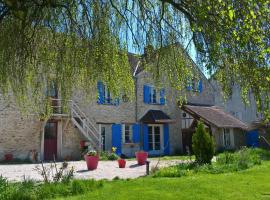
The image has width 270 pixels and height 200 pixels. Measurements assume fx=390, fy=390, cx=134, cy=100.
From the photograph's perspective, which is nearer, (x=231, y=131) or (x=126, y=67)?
(x=126, y=67)

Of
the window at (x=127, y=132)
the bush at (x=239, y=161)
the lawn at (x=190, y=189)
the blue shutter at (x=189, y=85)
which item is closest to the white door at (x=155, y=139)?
the window at (x=127, y=132)

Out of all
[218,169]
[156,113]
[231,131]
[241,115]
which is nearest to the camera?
[218,169]

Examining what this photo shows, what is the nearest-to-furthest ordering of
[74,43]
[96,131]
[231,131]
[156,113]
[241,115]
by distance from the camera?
[74,43] < [96,131] < [156,113] < [231,131] < [241,115]

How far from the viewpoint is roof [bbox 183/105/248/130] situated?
24616 millimetres

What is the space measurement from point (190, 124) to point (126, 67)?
20130 mm

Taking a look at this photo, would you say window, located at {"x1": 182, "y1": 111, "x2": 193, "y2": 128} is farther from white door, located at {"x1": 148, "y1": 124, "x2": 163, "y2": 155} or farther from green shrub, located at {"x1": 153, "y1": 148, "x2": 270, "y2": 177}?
green shrub, located at {"x1": 153, "y1": 148, "x2": 270, "y2": 177}

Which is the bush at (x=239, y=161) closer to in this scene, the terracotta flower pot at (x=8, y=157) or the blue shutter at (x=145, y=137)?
the blue shutter at (x=145, y=137)

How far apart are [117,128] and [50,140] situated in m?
4.07

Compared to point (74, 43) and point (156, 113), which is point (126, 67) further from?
point (156, 113)

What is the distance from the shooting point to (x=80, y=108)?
22000mm

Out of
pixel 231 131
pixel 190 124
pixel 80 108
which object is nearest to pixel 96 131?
pixel 80 108

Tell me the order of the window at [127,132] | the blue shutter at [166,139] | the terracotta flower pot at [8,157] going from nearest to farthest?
the terracotta flower pot at [8,157] → the window at [127,132] → the blue shutter at [166,139]

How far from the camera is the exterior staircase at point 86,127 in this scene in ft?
68.6

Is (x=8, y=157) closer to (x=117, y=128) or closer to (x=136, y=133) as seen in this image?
(x=117, y=128)
